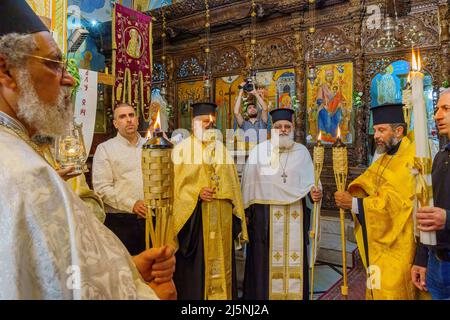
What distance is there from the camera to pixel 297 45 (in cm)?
770

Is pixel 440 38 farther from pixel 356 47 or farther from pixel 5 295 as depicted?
pixel 5 295

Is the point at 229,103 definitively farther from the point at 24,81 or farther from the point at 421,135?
the point at 24,81

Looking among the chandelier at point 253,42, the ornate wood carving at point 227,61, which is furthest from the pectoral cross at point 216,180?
the ornate wood carving at point 227,61

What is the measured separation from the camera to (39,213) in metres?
0.90

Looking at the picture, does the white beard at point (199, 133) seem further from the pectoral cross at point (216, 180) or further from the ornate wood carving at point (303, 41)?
the ornate wood carving at point (303, 41)

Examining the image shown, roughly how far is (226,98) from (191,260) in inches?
226

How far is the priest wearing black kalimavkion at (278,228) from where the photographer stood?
3826mm

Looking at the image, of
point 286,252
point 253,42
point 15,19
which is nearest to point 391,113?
point 286,252

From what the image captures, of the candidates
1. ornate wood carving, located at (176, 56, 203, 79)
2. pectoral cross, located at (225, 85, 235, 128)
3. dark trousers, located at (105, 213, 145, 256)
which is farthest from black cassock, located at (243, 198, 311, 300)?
ornate wood carving, located at (176, 56, 203, 79)

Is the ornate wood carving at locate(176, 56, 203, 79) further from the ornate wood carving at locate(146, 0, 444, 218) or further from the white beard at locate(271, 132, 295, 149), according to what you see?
the white beard at locate(271, 132, 295, 149)

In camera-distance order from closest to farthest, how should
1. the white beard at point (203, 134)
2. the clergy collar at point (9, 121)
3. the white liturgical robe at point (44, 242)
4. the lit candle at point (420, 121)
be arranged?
the white liturgical robe at point (44, 242), the clergy collar at point (9, 121), the lit candle at point (420, 121), the white beard at point (203, 134)

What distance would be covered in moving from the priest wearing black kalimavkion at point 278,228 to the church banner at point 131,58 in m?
3.41

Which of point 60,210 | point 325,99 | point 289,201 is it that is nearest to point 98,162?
point 289,201

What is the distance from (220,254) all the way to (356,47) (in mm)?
5421
